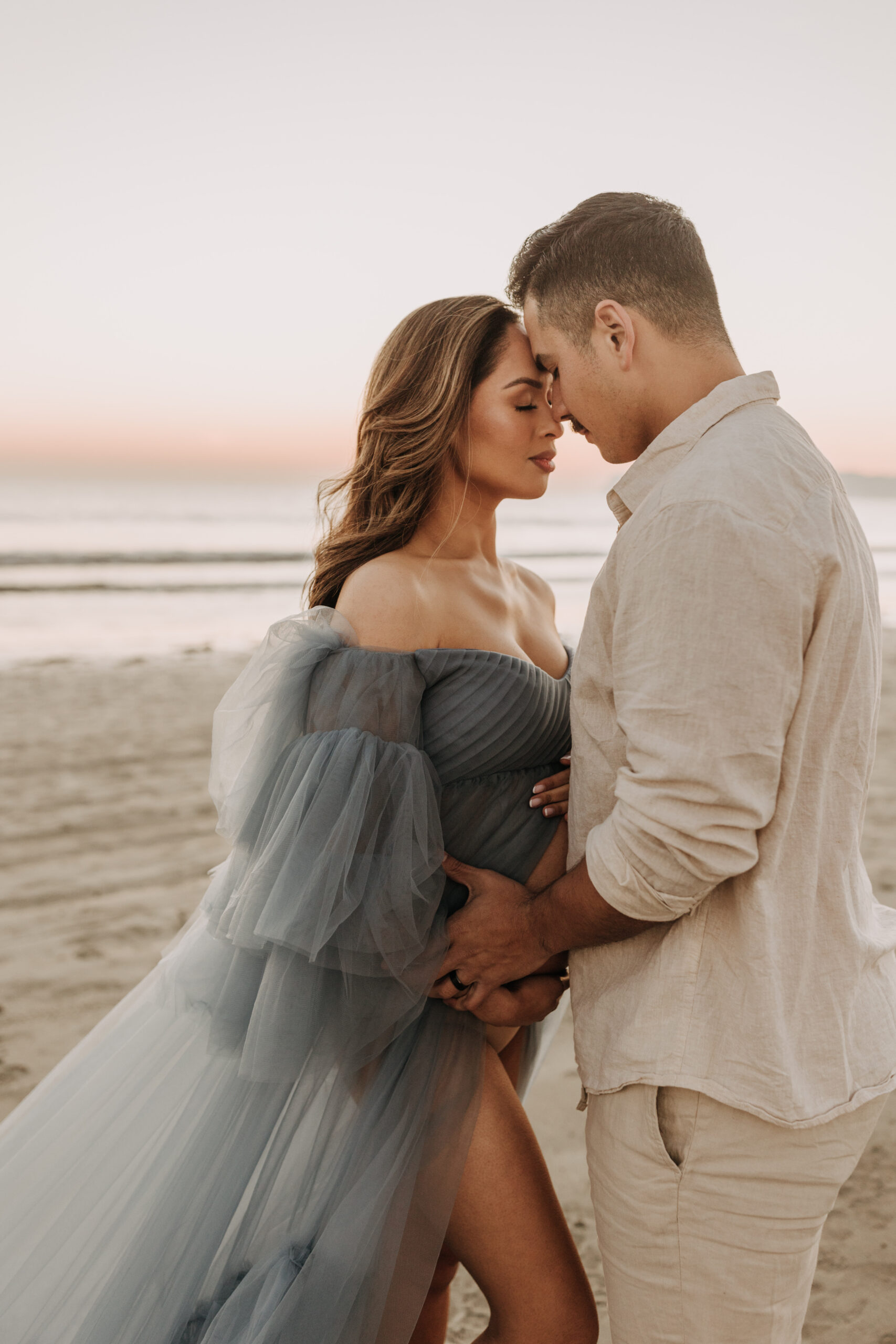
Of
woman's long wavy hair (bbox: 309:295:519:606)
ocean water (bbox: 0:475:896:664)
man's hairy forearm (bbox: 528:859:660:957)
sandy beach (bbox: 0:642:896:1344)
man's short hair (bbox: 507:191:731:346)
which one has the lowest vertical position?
ocean water (bbox: 0:475:896:664)

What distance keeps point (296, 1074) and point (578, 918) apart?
68 cm

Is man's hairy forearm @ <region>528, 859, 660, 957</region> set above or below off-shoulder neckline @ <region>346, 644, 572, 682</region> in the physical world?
below

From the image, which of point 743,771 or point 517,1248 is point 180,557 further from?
point 743,771

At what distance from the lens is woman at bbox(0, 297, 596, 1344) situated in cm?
172

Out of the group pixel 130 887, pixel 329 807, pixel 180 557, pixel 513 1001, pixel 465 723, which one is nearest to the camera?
pixel 329 807

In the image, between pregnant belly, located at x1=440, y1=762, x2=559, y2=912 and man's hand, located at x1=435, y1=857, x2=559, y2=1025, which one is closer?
man's hand, located at x1=435, y1=857, x2=559, y2=1025

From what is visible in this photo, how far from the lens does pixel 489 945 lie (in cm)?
184

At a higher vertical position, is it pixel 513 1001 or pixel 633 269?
pixel 633 269

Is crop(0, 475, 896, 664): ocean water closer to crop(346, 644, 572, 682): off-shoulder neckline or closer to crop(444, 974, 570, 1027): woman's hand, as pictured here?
crop(346, 644, 572, 682): off-shoulder neckline

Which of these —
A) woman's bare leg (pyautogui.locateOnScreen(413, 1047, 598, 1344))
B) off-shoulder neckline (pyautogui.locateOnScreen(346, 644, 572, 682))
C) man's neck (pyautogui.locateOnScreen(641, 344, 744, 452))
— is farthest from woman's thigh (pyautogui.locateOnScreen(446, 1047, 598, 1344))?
man's neck (pyautogui.locateOnScreen(641, 344, 744, 452))

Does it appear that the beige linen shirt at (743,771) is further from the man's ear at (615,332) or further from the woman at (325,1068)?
the woman at (325,1068)

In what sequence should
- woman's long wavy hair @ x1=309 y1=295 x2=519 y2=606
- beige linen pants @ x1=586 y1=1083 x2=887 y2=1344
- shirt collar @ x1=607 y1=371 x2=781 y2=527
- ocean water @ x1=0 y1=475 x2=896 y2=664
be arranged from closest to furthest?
beige linen pants @ x1=586 y1=1083 x2=887 y2=1344
shirt collar @ x1=607 y1=371 x2=781 y2=527
woman's long wavy hair @ x1=309 y1=295 x2=519 y2=606
ocean water @ x1=0 y1=475 x2=896 y2=664

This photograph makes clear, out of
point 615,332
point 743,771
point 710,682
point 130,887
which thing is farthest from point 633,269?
point 130,887

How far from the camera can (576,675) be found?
1.62 m
